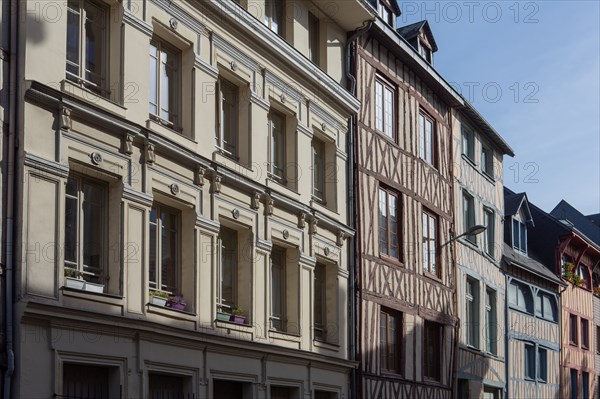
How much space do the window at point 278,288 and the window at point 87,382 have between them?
188 inches

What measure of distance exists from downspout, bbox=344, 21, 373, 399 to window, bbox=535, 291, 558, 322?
1358 cm

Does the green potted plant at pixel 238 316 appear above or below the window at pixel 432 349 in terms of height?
above

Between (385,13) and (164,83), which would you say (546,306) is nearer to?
(385,13)

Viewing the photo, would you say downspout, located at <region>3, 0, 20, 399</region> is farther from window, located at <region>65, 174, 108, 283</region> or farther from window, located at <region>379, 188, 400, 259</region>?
window, located at <region>379, 188, 400, 259</region>

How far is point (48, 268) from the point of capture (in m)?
12.9

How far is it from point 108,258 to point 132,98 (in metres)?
2.08

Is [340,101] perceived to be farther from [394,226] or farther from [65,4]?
[65,4]

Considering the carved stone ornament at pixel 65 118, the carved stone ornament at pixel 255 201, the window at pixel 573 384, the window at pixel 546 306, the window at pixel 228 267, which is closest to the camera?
the carved stone ornament at pixel 65 118

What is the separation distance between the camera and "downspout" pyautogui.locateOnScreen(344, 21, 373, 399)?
21000 millimetres

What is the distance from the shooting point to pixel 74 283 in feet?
44.2

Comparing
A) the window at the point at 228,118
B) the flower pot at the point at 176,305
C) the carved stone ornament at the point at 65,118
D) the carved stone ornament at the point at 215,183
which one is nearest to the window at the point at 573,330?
the window at the point at 228,118

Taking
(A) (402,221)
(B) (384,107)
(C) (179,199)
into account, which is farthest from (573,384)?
(C) (179,199)

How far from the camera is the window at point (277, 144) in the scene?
1906 cm

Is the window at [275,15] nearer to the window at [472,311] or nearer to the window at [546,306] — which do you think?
the window at [472,311]
